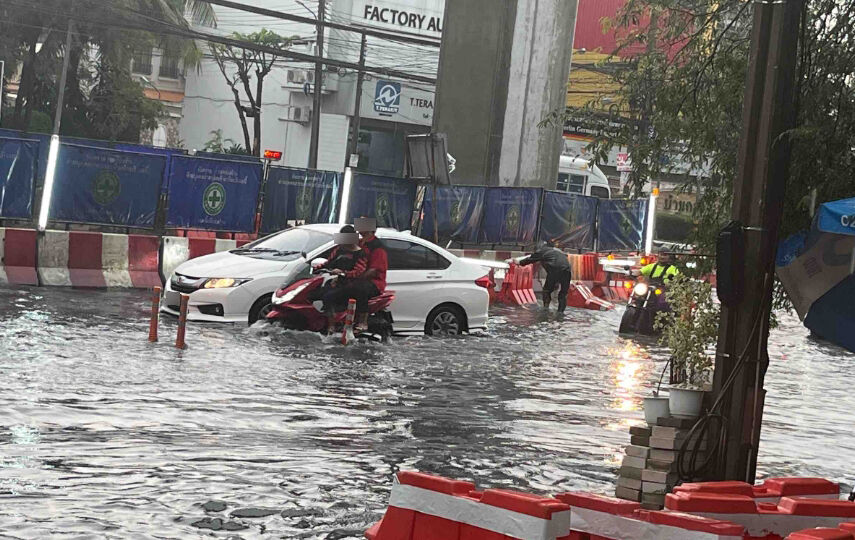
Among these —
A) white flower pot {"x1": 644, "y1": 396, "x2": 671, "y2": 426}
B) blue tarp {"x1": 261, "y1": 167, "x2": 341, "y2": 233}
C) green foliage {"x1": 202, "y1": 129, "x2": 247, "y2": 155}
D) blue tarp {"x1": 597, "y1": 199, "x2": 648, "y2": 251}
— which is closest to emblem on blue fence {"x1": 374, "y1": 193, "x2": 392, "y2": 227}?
blue tarp {"x1": 261, "y1": 167, "x2": 341, "y2": 233}

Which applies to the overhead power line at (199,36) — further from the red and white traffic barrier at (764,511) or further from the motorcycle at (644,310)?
the red and white traffic barrier at (764,511)

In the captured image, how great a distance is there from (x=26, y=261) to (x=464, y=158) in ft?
56.7

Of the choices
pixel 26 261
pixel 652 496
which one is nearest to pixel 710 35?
pixel 652 496

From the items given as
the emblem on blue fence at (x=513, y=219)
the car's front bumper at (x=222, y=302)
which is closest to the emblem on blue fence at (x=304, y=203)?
the emblem on blue fence at (x=513, y=219)

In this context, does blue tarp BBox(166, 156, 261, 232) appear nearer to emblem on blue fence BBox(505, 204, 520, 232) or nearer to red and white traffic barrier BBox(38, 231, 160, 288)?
red and white traffic barrier BBox(38, 231, 160, 288)

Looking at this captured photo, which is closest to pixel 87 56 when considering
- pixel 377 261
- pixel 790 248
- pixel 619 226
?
pixel 619 226

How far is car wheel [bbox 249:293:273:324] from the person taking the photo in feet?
57.0

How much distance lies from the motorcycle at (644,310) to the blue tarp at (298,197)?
7.10m

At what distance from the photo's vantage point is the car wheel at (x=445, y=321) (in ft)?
61.5

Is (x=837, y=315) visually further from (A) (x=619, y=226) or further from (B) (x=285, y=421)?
(A) (x=619, y=226)

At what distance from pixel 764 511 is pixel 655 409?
3058 millimetres

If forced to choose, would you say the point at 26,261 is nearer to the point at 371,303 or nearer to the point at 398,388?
the point at 371,303

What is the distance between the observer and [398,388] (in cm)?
1341

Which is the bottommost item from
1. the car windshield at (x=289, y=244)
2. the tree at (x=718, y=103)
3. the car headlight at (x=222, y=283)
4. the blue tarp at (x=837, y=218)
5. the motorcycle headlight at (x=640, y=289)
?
the car headlight at (x=222, y=283)
